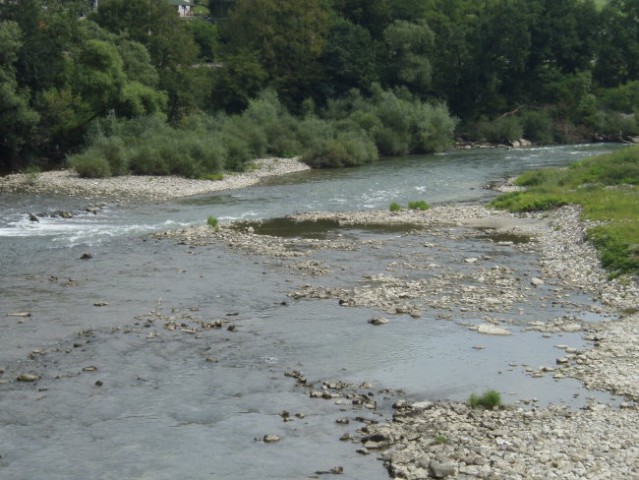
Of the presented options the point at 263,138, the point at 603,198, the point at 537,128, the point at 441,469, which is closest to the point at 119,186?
the point at 263,138

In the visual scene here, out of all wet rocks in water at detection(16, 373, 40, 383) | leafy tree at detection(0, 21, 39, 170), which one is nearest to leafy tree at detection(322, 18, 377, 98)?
leafy tree at detection(0, 21, 39, 170)

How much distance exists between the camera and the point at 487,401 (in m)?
17.3

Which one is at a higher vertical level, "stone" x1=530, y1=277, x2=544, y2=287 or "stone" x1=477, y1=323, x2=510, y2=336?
"stone" x1=530, y1=277, x2=544, y2=287

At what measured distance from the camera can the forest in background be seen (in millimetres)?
52844

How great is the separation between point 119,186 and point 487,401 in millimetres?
33397

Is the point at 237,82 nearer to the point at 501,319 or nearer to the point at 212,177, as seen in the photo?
the point at 212,177

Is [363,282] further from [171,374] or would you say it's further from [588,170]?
[588,170]

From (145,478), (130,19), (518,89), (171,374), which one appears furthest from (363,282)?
(518,89)

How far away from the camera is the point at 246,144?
6019 centimetres

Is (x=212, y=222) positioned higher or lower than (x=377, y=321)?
higher

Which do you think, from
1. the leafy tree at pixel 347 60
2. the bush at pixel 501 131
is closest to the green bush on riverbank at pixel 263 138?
the leafy tree at pixel 347 60

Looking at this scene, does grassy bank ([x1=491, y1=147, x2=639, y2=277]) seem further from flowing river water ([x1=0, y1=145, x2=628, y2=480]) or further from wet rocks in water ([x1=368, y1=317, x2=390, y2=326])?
wet rocks in water ([x1=368, y1=317, x2=390, y2=326])

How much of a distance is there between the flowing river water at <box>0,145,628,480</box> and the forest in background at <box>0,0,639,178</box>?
21.1 meters

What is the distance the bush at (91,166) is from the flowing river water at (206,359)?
1555 cm
